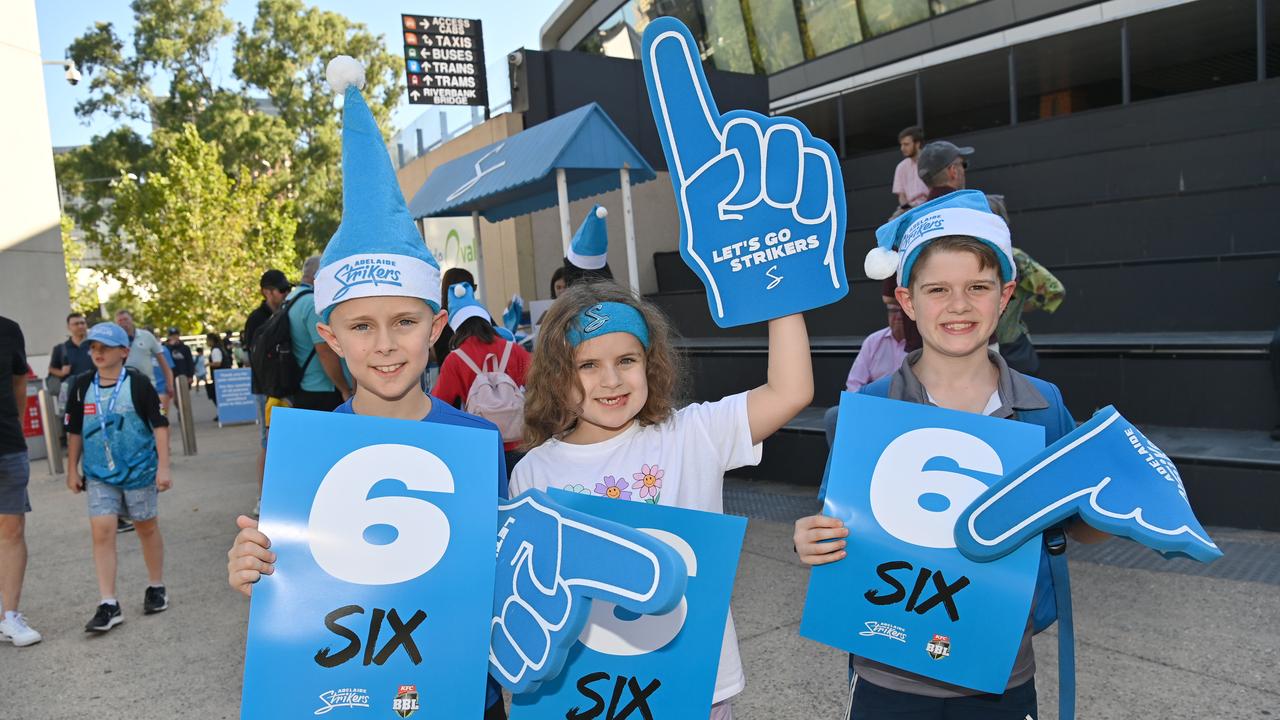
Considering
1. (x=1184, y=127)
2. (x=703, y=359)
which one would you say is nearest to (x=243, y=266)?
(x=703, y=359)

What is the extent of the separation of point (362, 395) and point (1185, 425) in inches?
213

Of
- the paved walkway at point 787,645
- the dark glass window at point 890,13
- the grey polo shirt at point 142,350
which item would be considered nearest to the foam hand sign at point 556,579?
the paved walkway at point 787,645

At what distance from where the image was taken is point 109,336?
4793 millimetres

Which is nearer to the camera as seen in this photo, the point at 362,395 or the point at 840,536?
the point at 840,536

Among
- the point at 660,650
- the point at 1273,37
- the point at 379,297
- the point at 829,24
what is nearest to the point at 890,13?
the point at 829,24

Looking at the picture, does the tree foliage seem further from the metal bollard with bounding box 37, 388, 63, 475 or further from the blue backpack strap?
the blue backpack strap

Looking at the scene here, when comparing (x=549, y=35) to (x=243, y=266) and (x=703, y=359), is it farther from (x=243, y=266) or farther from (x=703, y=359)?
(x=703, y=359)

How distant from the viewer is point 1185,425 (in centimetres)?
553

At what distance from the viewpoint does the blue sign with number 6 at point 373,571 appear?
5.27 ft

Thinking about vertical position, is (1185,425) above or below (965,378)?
below

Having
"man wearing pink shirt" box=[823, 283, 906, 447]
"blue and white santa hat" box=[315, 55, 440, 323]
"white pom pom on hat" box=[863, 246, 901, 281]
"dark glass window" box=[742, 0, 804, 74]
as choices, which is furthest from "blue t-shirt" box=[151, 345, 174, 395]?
"dark glass window" box=[742, 0, 804, 74]

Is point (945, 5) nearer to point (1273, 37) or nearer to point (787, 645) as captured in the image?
point (1273, 37)

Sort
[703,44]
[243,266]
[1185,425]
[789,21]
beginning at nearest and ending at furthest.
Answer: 1. [1185,425]
2. [789,21]
3. [703,44]
4. [243,266]

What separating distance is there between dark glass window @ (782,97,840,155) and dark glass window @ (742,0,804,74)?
1.64 metres
